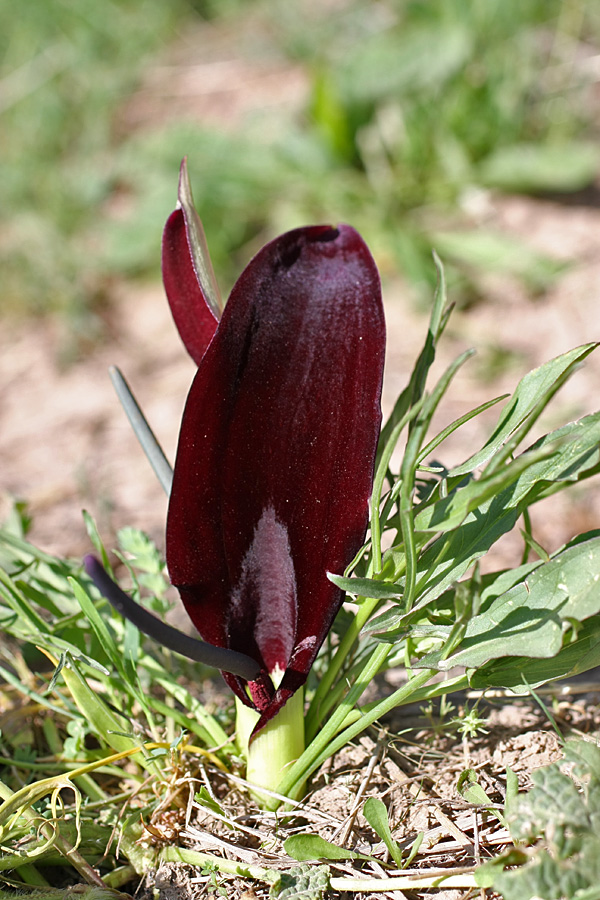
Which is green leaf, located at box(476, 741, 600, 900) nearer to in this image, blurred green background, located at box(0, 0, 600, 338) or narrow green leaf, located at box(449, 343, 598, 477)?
narrow green leaf, located at box(449, 343, 598, 477)

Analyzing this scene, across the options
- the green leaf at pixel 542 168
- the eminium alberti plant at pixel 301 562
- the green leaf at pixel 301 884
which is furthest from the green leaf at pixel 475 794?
the green leaf at pixel 542 168

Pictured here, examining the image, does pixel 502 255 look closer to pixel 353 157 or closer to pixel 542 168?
pixel 542 168

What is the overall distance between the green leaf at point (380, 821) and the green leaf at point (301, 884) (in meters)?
0.05

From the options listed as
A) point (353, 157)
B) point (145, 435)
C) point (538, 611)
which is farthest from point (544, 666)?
point (353, 157)

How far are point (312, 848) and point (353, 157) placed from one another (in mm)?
1901

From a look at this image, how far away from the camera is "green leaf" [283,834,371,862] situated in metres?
0.65

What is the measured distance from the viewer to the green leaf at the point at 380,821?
655mm

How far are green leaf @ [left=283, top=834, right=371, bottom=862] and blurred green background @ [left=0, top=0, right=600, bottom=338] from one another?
54.3 inches

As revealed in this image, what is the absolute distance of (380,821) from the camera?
2.16ft

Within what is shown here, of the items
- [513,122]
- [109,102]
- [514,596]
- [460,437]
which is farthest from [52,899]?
[109,102]

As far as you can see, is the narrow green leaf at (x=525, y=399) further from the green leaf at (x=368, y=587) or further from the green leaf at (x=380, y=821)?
the green leaf at (x=380, y=821)

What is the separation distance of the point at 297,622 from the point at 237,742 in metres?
0.15

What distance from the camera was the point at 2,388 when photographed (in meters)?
1.85

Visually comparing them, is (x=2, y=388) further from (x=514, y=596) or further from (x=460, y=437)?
(x=514, y=596)
